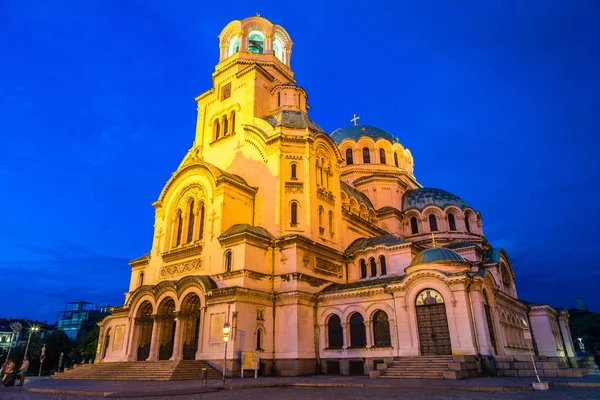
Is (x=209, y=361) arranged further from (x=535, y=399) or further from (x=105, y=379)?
(x=535, y=399)

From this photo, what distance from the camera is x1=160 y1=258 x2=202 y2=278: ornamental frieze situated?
28.5 metres

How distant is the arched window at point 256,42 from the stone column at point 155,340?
88.5 ft

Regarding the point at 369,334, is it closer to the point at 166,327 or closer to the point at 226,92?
the point at 166,327

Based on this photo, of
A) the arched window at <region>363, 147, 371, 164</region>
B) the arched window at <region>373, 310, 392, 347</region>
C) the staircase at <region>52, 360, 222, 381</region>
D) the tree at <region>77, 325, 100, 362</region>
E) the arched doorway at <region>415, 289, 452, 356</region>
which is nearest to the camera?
the staircase at <region>52, 360, 222, 381</region>

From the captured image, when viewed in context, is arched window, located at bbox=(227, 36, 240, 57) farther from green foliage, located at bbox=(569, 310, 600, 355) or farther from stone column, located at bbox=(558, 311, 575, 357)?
green foliage, located at bbox=(569, 310, 600, 355)

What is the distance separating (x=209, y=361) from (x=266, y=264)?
6.88 meters

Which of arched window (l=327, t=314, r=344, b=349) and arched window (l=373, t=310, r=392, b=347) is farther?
arched window (l=327, t=314, r=344, b=349)

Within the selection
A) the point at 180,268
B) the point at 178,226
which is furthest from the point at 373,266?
the point at 178,226

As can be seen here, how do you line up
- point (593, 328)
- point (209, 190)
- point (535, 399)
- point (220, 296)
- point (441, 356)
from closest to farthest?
1. point (535, 399)
2. point (441, 356)
3. point (220, 296)
4. point (209, 190)
5. point (593, 328)

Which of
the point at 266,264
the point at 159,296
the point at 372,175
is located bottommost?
the point at 159,296

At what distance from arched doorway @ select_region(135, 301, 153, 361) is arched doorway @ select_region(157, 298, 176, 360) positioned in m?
1.42

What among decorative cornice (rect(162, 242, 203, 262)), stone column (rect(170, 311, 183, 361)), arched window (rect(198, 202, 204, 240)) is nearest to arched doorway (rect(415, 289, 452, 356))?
stone column (rect(170, 311, 183, 361))

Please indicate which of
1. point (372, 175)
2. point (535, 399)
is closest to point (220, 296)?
point (535, 399)

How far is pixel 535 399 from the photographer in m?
10.3
